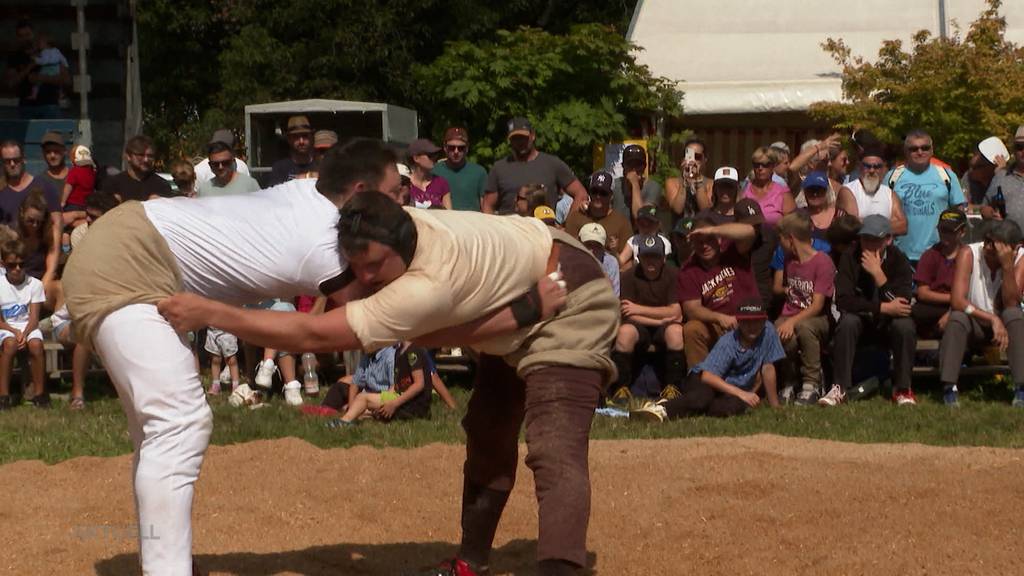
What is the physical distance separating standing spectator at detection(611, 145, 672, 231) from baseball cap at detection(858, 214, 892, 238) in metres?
1.87

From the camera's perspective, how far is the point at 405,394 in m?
9.71

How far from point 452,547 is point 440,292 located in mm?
1952

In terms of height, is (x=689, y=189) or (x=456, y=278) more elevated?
(x=456, y=278)

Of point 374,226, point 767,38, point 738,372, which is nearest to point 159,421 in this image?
point 374,226

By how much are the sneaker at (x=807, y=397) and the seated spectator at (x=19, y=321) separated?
537cm

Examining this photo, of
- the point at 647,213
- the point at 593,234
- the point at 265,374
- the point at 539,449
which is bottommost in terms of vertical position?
the point at 265,374

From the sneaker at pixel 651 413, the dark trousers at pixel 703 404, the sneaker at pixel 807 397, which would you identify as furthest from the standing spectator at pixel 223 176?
the sneaker at pixel 807 397

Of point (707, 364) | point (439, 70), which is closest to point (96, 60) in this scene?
point (439, 70)

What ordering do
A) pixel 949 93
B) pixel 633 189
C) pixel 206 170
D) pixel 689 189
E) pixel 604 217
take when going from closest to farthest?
1. pixel 604 217
2. pixel 689 189
3. pixel 633 189
4. pixel 206 170
5. pixel 949 93

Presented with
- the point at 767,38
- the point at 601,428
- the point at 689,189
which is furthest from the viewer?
the point at 767,38

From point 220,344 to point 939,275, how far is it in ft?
17.2

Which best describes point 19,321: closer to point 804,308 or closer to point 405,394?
point 405,394

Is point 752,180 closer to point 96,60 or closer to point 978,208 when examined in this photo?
point 978,208

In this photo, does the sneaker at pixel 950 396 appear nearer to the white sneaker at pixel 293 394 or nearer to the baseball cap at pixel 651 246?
the baseball cap at pixel 651 246
